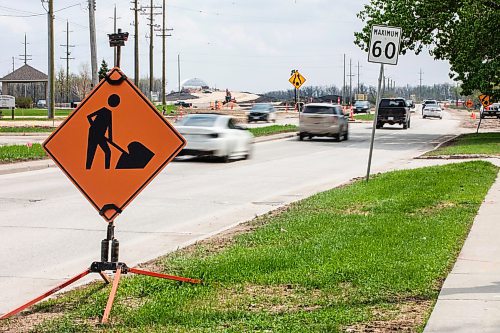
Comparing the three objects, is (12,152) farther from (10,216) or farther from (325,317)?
(325,317)

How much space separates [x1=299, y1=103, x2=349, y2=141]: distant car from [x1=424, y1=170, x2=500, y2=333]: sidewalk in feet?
96.6

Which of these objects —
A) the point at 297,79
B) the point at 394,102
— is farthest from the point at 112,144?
the point at 394,102

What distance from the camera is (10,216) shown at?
1373 cm

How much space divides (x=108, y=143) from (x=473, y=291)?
3.30 metres

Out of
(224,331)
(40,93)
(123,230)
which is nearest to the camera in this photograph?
(224,331)

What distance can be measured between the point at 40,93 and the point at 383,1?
507 ft

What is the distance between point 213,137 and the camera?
2662cm

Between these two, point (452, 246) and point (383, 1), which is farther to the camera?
point (383, 1)

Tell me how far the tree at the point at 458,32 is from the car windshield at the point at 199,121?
15693mm

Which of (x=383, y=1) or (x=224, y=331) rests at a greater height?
(x=383, y=1)

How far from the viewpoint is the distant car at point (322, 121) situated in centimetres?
4053

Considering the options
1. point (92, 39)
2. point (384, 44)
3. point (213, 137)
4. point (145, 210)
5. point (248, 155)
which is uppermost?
point (92, 39)

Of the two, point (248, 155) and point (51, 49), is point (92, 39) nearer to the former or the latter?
point (51, 49)

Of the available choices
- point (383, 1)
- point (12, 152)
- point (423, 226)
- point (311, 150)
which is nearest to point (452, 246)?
point (423, 226)
